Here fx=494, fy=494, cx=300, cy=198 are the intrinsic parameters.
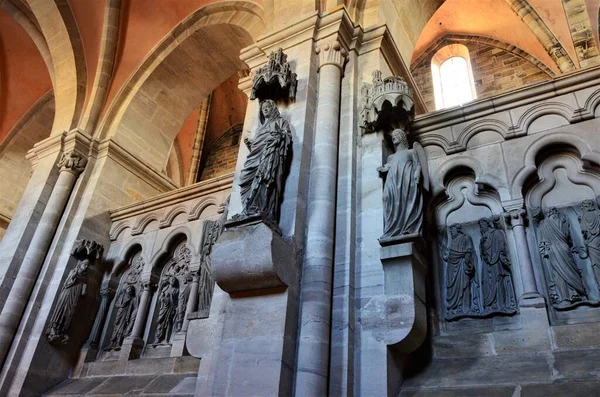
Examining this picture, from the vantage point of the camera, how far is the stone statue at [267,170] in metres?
3.98

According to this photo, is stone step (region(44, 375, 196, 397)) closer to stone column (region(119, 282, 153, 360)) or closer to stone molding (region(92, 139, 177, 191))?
stone column (region(119, 282, 153, 360))

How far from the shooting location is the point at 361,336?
3658 mm

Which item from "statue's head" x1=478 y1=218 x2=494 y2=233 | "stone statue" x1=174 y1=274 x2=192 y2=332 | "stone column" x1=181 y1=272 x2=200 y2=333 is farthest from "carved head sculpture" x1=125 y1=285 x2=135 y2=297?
"statue's head" x1=478 y1=218 x2=494 y2=233

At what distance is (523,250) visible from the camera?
3.94 meters

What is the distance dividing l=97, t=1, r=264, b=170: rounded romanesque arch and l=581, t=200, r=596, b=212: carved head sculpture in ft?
18.8

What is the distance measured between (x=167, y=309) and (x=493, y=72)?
8.96 meters

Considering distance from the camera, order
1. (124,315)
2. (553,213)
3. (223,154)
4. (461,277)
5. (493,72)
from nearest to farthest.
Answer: (553,213)
(461,277)
(124,315)
(493,72)
(223,154)

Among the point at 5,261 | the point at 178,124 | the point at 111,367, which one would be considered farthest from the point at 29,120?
the point at 111,367

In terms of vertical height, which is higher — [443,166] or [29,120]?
[29,120]

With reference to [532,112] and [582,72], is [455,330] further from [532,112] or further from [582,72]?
[582,72]

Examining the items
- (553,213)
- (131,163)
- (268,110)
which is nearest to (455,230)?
(553,213)

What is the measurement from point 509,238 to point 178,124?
268 inches

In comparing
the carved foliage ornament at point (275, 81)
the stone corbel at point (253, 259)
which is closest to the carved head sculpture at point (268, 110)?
the carved foliage ornament at point (275, 81)

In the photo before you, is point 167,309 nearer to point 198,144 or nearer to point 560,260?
point 560,260
